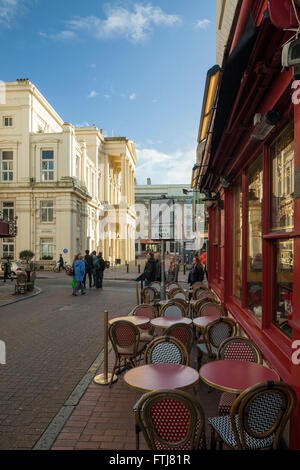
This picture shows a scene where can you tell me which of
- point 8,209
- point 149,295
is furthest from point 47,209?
point 149,295

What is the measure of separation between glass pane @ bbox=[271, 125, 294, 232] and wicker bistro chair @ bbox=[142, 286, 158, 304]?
5386 millimetres

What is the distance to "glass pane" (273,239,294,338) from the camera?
3776 mm

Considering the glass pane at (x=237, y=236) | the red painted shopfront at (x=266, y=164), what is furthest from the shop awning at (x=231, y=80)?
the glass pane at (x=237, y=236)

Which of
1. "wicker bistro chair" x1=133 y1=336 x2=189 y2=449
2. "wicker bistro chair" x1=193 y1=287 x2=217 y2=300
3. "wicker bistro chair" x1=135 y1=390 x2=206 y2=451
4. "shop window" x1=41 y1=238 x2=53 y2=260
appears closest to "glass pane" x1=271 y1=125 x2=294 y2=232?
"wicker bistro chair" x1=133 y1=336 x2=189 y2=449

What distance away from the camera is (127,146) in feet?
163

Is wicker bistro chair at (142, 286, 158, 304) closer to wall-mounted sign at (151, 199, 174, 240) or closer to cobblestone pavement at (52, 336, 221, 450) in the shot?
wall-mounted sign at (151, 199, 174, 240)

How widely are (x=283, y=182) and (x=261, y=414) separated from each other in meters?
2.57

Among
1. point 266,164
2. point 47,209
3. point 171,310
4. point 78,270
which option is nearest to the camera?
point 266,164

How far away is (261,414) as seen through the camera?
2682 millimetres

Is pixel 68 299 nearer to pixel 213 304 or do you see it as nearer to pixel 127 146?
pixel 213 304

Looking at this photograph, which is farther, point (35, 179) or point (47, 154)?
point (47, 154)

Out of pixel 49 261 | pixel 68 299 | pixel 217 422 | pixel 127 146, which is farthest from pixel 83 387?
pixel 127 146

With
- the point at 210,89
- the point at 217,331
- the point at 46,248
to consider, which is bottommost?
the point at 217,331

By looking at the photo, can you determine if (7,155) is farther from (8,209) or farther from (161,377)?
(161,377)
